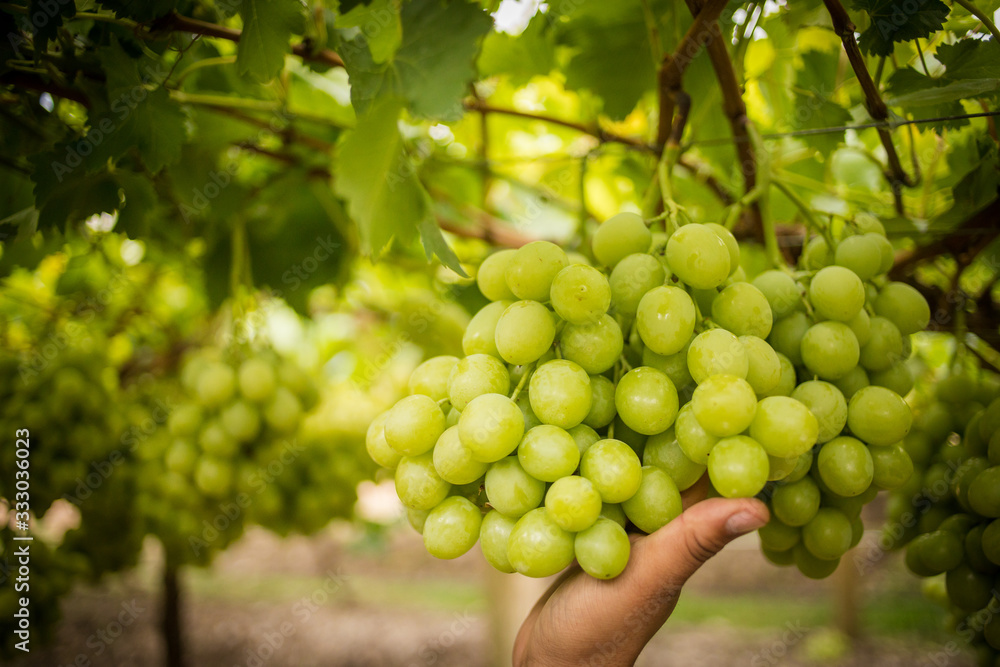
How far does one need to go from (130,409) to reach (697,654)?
2.68 metres

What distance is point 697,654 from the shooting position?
2773 millimetres

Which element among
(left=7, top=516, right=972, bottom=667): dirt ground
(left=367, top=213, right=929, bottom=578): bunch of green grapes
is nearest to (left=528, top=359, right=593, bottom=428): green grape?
(left=367, top=213, right=929, bottom=578): bunch of green grapes

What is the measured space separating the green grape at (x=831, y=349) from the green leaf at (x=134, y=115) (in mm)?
912

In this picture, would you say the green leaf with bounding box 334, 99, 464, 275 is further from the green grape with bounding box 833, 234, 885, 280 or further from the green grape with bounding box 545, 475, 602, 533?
the green grape with bounding box 833, 234, 885, 280

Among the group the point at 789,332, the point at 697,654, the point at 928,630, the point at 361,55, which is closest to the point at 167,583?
the point at 361,55

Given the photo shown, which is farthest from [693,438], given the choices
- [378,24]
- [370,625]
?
[370,625]

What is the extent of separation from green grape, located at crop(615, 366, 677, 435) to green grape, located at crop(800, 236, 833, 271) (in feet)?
1.04

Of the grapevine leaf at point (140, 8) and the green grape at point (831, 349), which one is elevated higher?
the grapevine leaf at point (140, 8)

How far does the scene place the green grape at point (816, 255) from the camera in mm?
749

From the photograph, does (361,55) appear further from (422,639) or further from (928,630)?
(928,630)

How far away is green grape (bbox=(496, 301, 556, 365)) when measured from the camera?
0.60 meters

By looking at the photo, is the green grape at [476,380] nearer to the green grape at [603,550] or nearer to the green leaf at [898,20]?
the green grape at [603,550]

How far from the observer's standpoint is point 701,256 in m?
0.59

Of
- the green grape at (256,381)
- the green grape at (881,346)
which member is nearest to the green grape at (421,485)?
the green grape at (881,346)
